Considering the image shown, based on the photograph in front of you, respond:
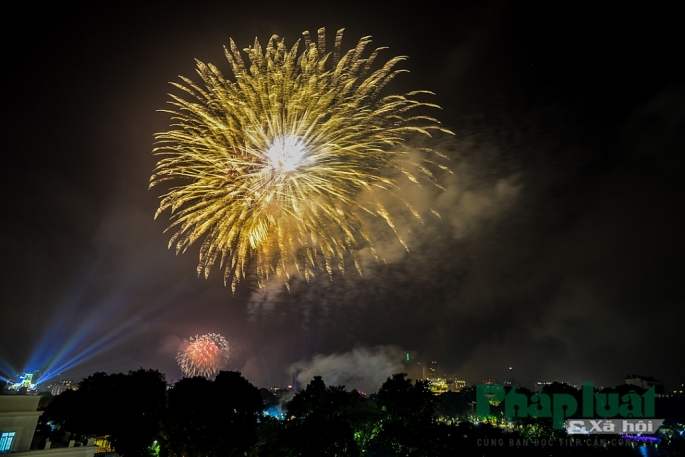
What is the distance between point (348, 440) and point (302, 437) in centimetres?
336

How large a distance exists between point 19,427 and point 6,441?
34.0 inches

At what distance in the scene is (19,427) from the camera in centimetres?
2428

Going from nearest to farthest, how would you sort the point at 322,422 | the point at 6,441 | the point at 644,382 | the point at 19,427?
the point at 6,441 < the point at 19,427 < the point at 322,422 < the point at 644,382

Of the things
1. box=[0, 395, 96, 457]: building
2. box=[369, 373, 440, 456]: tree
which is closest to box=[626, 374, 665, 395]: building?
box=[369, 373, 440, 456]: tree

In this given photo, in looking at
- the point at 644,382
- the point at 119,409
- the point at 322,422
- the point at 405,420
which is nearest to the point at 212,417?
the point at 322,422

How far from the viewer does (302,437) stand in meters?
28.3

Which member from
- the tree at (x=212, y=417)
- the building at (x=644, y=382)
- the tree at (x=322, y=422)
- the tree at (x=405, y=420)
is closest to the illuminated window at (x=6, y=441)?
the tree at (x=212, y=417)

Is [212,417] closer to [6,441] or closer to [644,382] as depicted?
[6,441]

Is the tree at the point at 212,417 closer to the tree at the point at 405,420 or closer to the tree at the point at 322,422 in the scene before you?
the tree at the point at 322,422

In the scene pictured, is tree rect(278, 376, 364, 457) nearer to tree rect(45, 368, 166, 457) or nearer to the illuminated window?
tree rect(45, 368, 166, 457)

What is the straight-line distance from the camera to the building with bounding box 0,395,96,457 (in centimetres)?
2366

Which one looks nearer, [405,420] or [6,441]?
[6,441]

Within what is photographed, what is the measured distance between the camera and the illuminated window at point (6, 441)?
77.1 feet

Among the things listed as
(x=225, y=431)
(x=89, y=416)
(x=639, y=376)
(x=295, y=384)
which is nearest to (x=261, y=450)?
(x=225, y=431)
